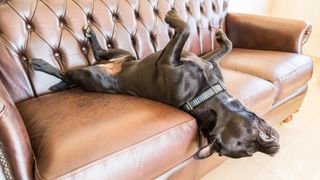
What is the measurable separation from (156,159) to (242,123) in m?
0.36

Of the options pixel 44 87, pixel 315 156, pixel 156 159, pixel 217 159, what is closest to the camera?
pixel 156 159

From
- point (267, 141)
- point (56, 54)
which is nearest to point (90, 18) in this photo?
point (56, 54)

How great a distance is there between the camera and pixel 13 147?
2.54 ft

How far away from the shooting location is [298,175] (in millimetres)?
1532

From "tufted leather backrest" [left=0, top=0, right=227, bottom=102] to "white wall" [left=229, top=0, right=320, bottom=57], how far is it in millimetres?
1844

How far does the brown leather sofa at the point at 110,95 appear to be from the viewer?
83cm

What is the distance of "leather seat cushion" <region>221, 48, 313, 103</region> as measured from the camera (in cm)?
160

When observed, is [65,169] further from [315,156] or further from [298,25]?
[298,25]

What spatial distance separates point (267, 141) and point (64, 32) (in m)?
1.05

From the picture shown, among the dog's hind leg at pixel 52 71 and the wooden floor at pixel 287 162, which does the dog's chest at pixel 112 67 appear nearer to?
the dog's hind leg at pixel 52 71

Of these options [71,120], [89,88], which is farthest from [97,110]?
[89,88]

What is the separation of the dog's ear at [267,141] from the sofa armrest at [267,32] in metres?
1.12

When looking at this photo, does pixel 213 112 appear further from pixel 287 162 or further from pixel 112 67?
pixel 287 162

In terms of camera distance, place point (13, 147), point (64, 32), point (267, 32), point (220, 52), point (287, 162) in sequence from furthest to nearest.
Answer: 1. point (267, 32)
2. point (287, 162)
3. point (220, 52)
4. point (64, 32)
5. point (13, 147)
